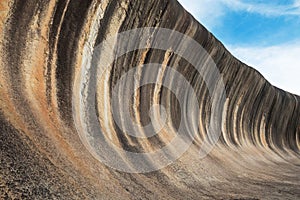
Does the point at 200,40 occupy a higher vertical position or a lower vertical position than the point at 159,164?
higher

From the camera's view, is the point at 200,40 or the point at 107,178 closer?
the point at 107,178

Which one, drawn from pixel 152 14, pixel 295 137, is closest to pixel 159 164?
pixel 152 14

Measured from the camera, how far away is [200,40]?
600 centimetres

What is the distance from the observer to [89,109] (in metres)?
3.30

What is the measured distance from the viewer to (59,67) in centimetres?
306

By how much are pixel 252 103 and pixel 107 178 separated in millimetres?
7405

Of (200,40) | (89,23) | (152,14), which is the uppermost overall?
(200,40)

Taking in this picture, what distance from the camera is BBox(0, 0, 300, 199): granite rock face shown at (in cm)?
233

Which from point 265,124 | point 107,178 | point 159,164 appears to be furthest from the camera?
point 265,124

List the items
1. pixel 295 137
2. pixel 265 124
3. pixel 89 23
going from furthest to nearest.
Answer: pixel 295 137 < pixel 265 124 < pixel 89 23

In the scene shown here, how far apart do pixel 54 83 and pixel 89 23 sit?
75cm

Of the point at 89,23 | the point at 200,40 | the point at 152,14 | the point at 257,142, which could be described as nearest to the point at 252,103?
the point at 257,142

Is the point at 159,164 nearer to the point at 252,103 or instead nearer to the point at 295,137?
the point at 252,103

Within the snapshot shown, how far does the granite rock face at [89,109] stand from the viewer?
2.33m
